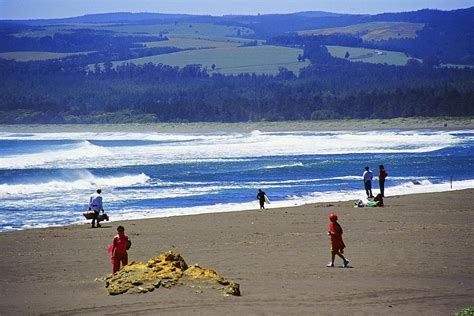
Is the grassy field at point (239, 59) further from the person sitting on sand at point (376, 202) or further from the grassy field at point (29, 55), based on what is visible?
the person sitting on sand at point (376, 202)

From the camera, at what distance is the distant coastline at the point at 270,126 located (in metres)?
84.4

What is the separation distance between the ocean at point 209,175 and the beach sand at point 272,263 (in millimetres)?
3847

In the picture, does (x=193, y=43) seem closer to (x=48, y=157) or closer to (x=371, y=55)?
(x=371, y=55)

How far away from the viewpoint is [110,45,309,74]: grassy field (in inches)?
6122

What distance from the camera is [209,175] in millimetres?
36312

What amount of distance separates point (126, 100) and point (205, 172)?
89198mm

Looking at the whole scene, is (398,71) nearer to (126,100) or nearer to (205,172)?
(126,100)

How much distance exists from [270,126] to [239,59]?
2745 inches

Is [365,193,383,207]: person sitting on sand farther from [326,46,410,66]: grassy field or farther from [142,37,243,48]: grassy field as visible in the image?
[142,37,243,48]: grassy field

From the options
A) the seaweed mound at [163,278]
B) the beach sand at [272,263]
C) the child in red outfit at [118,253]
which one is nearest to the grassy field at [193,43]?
the beach sand at [272,263]

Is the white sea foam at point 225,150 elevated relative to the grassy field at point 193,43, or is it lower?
lower

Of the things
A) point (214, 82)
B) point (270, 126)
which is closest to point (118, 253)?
point (270, 126)

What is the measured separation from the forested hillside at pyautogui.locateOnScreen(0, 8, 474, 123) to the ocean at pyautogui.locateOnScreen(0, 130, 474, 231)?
41.9m

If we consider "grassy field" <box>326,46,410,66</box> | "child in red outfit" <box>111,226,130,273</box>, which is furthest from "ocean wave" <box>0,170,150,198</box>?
"grassy field" <box>326,46,410,66</box>
